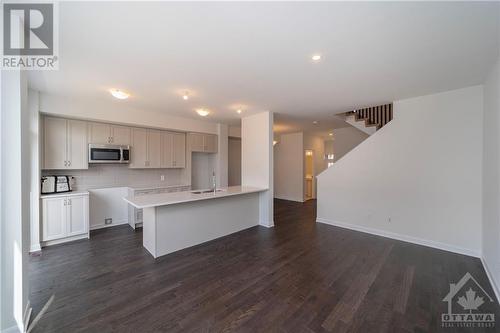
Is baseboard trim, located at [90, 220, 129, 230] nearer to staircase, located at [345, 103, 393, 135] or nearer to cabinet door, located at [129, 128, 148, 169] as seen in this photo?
cabinet door, located at [129, 128, 148, 169]

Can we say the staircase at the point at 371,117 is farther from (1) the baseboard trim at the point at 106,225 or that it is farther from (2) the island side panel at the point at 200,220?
(1) the baseboard trim at the point at 106,225

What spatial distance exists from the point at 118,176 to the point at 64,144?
1224mm

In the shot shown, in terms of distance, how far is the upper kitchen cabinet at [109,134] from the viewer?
4.13 metres

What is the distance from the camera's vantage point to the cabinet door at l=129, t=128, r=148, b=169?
4.66m

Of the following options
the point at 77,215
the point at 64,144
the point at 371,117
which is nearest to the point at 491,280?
the point at 371,117

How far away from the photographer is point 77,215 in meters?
3.67

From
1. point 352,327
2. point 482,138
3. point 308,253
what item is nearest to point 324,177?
point 308,253

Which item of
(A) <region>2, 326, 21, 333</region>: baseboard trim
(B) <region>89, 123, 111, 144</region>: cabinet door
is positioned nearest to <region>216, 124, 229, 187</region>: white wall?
(B) <region>89, 123, 111, 144</region>: cabinet door

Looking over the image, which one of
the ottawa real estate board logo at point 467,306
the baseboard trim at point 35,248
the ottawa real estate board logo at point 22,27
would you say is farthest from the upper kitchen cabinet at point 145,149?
the ottawa real estate board logo at point 467,306

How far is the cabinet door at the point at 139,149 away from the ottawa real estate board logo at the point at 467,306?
5640mm

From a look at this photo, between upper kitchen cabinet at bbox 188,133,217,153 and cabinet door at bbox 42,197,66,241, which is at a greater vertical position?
upper kitchen cabinet at bbox 188,133,217,153

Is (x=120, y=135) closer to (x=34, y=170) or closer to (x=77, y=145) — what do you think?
(x=77, y=145)

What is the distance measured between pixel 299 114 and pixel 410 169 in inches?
101

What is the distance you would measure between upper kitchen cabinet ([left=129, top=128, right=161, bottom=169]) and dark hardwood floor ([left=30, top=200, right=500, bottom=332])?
185cm
